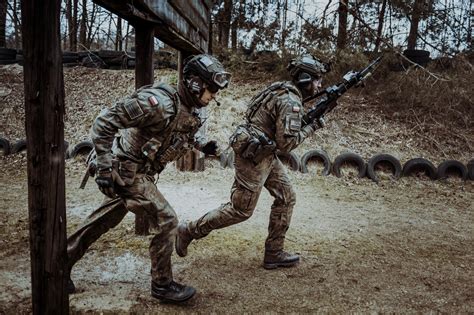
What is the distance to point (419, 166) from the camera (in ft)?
29.3

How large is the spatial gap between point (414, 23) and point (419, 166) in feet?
20.3

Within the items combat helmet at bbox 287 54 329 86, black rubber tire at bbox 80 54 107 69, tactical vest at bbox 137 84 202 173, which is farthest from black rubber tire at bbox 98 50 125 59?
tactical vest at bbox 137 84 202 173

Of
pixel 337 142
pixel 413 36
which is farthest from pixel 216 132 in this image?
pixel 413 36

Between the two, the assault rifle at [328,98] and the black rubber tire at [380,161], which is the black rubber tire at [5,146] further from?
the black rubber tire at [380,161]

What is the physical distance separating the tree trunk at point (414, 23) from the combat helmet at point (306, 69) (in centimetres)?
983

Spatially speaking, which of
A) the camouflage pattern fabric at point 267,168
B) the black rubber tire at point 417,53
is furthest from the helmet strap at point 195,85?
the black rubber tire at point 417,53

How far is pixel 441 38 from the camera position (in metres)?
12.4

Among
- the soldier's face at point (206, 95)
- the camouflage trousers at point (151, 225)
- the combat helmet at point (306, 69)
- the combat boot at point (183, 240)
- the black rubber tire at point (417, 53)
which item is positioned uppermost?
the black rubber tire at point (417, 53)

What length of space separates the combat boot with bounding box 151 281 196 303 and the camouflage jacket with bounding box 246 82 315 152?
1689mm

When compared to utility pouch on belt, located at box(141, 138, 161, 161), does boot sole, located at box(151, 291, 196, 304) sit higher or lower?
lower

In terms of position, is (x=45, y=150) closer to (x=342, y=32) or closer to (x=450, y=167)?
(x=450, y=167)

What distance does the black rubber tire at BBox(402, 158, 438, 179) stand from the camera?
8.81 meters

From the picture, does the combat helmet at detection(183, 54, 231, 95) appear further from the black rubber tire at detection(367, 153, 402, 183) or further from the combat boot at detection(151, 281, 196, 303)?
the black rubber tire at detection(367, 153, 402, 183)

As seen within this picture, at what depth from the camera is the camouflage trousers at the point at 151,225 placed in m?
3.25
